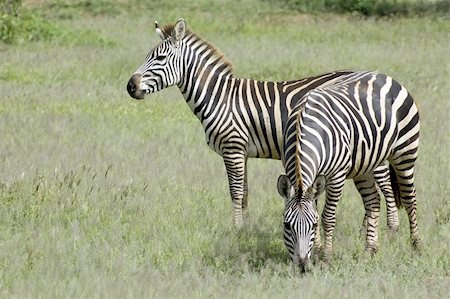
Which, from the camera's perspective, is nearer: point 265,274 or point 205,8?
point 265,274

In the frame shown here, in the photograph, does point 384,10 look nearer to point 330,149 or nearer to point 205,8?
point 205,8

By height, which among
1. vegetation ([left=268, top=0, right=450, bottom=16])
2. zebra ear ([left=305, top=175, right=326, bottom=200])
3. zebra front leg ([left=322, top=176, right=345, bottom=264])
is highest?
zebra ear ([left=305, top=175, right=326, bottom=200])

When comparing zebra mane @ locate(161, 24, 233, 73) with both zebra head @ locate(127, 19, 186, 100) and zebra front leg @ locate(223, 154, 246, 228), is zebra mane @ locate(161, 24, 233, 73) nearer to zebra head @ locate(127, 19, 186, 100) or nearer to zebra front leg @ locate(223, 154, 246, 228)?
zebra head @ locate(127, 19, 186, 100)

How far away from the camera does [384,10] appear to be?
3428 centimetres

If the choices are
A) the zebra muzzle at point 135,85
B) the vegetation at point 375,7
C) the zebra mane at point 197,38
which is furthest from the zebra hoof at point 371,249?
the vegetation at point 375,7

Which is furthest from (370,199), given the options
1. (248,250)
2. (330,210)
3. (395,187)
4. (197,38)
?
(197,38)

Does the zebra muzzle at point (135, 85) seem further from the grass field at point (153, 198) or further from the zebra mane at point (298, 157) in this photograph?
the zebra mane at point (298, 157)

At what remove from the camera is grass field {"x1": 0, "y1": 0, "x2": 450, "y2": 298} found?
8.48 m

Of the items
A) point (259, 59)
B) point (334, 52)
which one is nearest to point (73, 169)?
point (259, 59)

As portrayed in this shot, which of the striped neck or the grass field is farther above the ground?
the striped neck

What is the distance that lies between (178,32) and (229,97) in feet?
2.87

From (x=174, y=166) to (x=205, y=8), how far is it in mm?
21097

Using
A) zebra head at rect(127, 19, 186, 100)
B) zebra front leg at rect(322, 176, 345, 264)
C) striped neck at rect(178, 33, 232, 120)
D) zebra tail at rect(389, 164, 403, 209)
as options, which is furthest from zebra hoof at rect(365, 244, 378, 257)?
zebra head at rect(127, 19, 186, 100)

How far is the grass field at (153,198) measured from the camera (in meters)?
8.48
